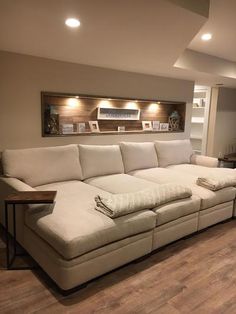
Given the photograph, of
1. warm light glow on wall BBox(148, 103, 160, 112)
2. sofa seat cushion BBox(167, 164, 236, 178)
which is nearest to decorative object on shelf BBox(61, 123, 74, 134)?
warm light glow on wall BBox(148, 103, 160, 112)

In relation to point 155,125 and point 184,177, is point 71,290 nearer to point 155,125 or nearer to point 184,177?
point 184,177

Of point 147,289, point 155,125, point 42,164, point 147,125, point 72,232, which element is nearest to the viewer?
point 72,232

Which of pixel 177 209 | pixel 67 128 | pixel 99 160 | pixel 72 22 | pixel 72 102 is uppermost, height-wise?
pixel 72 22

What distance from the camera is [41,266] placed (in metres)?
2.05

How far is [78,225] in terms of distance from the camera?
192cm

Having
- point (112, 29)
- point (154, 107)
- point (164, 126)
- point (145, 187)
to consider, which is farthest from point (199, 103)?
point (112, 29)

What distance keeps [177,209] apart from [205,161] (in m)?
2.03

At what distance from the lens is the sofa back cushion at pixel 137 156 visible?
3676 millimetres

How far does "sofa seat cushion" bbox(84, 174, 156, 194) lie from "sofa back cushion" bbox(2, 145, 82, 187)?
26 centimetres

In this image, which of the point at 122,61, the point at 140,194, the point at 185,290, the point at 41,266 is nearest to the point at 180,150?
the point at 122,61

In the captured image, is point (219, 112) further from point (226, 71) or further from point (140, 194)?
point (140, 194)

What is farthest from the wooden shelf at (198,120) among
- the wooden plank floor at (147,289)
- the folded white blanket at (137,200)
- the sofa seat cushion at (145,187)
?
the wooden plank floor at (147,289)

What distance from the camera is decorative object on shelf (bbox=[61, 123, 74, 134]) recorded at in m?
3.44

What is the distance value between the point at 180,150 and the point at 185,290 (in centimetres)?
271
